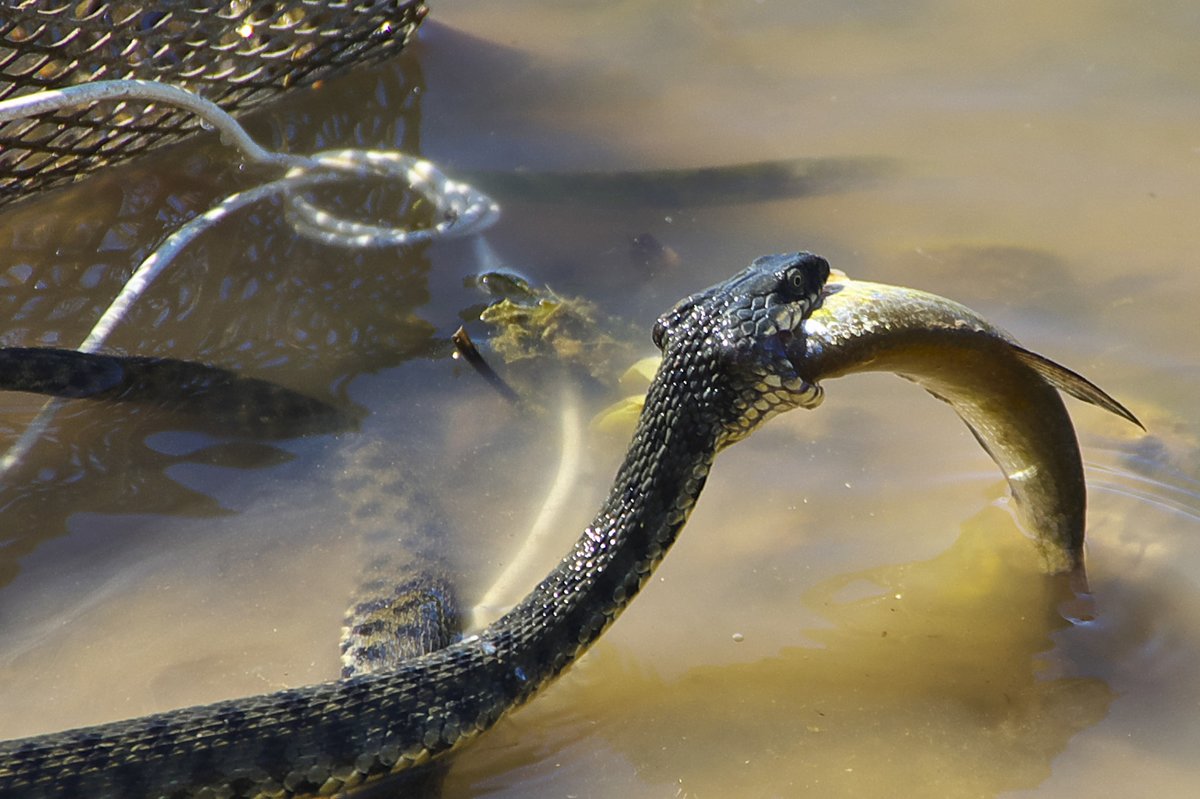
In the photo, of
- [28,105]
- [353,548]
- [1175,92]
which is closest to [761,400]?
[353,548]

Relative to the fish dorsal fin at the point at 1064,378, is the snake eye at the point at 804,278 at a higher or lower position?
higher

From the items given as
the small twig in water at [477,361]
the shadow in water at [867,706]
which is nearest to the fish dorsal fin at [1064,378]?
the shadow in water at [867,706]

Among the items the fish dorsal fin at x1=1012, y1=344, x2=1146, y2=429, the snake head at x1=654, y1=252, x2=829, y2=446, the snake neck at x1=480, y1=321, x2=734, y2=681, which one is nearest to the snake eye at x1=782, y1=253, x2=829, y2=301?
the snake head at x1=654, y1=252, x2=829, y2=446

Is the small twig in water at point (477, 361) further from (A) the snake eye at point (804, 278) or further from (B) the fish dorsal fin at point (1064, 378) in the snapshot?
(B) the fish dorsal fin at point (1064, 378)

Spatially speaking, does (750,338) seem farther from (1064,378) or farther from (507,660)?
(507,660)

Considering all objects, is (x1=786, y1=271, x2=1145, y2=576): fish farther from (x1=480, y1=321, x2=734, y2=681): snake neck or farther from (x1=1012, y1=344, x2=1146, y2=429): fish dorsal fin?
(x1=480, y1=321, x2=734, y2=681): snake neck

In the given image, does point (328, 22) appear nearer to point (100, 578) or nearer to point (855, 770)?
point (100, 578)

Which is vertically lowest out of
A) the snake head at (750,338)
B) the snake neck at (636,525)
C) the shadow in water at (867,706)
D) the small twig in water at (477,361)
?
the shadow in water at (867,706)
